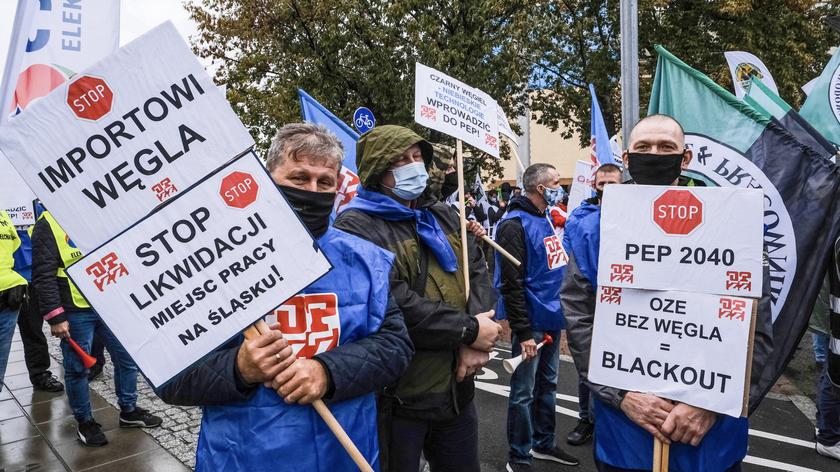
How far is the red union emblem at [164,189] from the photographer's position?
1.50 metres

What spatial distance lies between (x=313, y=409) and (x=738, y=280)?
4.78 feet

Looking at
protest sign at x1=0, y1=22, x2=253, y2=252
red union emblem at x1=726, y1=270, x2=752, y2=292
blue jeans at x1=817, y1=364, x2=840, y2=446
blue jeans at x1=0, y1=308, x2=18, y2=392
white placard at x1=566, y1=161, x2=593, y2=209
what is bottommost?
blue jeans at x1=817, y1=364, x2=840, y2=446

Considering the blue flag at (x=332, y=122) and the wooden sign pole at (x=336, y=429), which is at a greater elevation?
the blue flag at (x=332, y=122)

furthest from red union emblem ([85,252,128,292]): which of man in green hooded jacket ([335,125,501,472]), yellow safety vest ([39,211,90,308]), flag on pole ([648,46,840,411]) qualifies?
yellow safety vest ([39,211,90,308])

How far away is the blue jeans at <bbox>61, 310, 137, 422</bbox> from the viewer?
13.6 ft

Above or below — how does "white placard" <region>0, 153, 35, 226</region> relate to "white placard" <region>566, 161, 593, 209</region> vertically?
above

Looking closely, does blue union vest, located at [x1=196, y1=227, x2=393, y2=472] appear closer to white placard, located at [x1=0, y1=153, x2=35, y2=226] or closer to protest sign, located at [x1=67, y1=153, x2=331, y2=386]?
protest sign, located at [x1=67, y1=153, x2=331, y2=386]

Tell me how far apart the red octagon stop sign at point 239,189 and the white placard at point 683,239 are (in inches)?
49.5

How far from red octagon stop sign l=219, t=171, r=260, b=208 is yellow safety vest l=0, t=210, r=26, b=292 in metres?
3.96

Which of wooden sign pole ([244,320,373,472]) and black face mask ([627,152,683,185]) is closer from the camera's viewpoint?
wooden sign pole ([244,320,373,472])

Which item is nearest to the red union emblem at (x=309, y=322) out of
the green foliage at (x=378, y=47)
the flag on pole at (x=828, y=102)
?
the flag on pole at (x=828, y=102)

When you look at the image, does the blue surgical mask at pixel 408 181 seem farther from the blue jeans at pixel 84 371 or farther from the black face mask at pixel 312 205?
the blue jeans at pixel 84 371

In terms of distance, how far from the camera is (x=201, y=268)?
1.53 metres

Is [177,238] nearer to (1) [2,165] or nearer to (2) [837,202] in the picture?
(2) [837,202]
